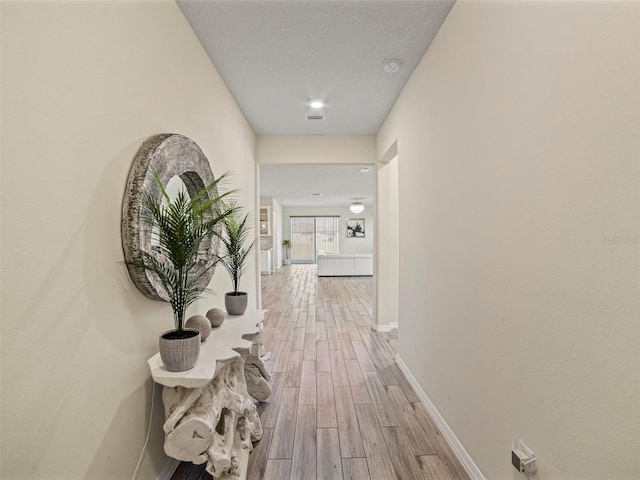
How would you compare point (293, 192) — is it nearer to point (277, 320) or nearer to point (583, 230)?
point (277, 320)

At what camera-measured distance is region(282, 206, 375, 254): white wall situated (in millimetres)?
12703

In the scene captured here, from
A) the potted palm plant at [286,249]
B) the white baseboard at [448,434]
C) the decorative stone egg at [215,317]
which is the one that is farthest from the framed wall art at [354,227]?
the decorative stone egg at [215,317]

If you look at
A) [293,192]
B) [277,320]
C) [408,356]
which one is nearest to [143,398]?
[408,356]

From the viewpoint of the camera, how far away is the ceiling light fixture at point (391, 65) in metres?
2.31

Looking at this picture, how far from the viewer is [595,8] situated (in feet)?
2.93

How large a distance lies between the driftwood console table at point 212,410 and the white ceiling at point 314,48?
185 centimetres

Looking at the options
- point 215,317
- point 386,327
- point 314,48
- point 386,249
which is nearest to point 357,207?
point 386,249

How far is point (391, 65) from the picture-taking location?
2.35 metres

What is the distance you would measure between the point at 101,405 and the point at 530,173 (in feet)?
5.79

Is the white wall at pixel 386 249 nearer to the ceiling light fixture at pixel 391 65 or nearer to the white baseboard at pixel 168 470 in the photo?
the ceiling light fixture at pixel 391 65

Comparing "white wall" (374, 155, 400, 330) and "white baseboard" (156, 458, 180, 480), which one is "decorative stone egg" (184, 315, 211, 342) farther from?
"white wall" (374, 155, 400, 330)

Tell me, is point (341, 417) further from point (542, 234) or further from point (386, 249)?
point (386, 249)

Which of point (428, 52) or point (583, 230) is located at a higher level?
point (428, 52)

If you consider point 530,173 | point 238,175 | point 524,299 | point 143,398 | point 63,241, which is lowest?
point 143,398
